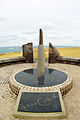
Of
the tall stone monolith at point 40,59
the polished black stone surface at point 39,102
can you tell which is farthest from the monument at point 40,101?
the tall stone monolith at point 40,59

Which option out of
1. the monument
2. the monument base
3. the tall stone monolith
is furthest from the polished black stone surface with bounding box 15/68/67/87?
the monument base

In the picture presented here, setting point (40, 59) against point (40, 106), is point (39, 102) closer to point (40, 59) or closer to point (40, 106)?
point (40, 106)

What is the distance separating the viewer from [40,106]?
3391 mm

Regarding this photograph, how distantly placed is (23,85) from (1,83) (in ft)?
6.69

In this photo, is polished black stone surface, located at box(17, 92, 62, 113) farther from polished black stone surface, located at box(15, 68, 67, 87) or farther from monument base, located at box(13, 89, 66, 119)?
polished black stone surface, located at box(15, 68, 67, 87)

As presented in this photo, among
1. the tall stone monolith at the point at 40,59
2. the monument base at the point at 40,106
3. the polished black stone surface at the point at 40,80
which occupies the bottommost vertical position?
the monument base at the point at 40,106

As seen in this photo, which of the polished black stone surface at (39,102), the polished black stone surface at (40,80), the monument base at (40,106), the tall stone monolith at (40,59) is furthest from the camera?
the tall stone monolith at (40,59)

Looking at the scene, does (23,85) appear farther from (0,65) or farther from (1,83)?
(0,65)

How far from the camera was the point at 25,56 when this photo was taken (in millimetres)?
11203

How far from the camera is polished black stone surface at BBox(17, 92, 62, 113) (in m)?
3.28

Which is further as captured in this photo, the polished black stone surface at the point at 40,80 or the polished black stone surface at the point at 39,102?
the polished black stone surface at the point at 40,80

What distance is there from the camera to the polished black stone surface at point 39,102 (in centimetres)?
328

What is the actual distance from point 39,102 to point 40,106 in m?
0.19

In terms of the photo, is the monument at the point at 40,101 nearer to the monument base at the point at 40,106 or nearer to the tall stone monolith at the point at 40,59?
the monument base at the point at 40,106
